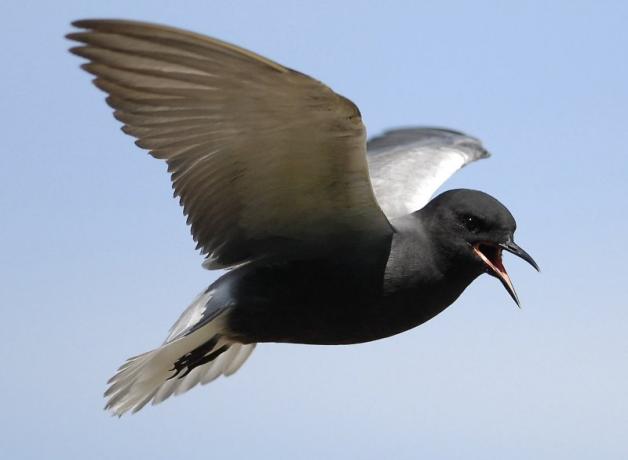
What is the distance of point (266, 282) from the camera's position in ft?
21.0

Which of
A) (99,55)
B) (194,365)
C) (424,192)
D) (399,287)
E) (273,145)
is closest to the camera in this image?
(99,55)

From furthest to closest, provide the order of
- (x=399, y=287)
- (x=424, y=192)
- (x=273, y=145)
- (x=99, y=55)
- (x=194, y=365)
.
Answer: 1. (x=424, y=192)
2. (x=194, y=365)
3. (x=399, y=287)
4. (x=273, y=145)
5. (x=99, y=55)

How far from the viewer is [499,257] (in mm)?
6508

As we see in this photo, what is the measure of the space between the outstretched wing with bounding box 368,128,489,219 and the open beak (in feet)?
2.36

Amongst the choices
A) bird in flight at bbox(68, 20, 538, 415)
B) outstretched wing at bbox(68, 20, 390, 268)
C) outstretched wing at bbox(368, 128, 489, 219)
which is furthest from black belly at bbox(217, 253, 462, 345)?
outstretched wing at bbox(368, 128, 489, 219)

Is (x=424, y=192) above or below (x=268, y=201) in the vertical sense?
below

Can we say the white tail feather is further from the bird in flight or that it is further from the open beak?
the open beak

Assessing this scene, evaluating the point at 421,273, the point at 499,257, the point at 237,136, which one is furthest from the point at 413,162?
the point at 237,136

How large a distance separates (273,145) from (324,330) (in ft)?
3.44

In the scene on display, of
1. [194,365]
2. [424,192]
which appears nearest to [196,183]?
[194,365]

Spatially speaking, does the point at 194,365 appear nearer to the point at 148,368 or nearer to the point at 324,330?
the point at 148,368

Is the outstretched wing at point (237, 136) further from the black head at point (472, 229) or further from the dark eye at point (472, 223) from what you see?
the dark eye at point (472, 223)

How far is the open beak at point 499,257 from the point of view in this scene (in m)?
6.37

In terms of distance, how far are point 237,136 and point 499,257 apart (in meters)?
1.55
